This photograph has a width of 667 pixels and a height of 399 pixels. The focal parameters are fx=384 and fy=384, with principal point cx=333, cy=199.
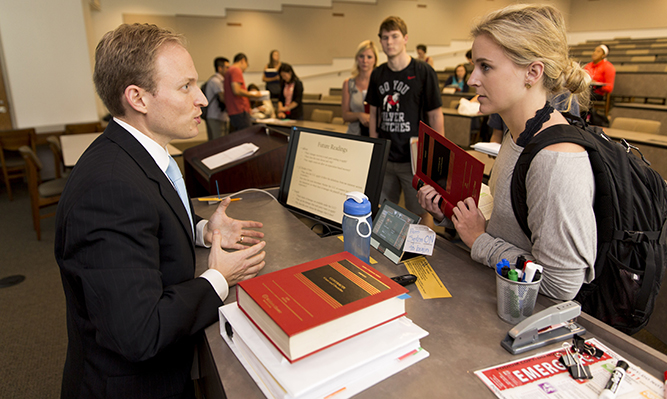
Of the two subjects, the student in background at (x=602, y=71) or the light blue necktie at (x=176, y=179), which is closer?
the light blue necktie at (x=176, y=179)

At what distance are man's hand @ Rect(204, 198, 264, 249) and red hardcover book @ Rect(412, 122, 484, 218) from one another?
1.95 ft

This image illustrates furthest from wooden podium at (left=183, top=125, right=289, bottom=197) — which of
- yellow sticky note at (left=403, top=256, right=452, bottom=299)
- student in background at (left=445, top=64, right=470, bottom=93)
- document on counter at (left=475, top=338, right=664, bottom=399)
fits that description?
student in background at (left=445, top=64, right=470, bottom=93)

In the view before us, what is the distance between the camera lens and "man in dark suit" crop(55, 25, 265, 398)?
2.47 ft

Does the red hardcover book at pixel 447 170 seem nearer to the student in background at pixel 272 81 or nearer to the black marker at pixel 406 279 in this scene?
the black marker at pixel 406 279

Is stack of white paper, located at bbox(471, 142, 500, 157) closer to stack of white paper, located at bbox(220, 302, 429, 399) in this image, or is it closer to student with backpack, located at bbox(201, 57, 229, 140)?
stack of white paper, located at bbox(220, 302, 429, 399)

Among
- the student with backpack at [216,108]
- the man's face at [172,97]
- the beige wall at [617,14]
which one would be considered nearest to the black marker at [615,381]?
the man's face at [172,97]

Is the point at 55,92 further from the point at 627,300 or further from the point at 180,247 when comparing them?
the point at 627,300

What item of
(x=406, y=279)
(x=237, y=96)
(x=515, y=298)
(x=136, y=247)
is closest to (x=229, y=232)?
(x=136, y=247)

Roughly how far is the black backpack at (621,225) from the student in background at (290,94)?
16.6ft

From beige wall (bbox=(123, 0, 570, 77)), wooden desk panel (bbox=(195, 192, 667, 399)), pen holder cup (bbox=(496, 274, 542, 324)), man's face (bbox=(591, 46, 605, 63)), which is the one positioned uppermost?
beige wall (bbox=(123, 0, 570, 77))

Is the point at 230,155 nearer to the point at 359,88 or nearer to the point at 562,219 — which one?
the point at 359,88

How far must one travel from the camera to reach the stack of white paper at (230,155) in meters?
2.09

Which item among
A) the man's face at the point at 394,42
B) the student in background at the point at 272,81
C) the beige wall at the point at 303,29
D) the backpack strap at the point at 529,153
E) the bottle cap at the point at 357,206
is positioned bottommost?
the bottle cap at the point at 357,206

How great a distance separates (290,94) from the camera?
19.1ft
